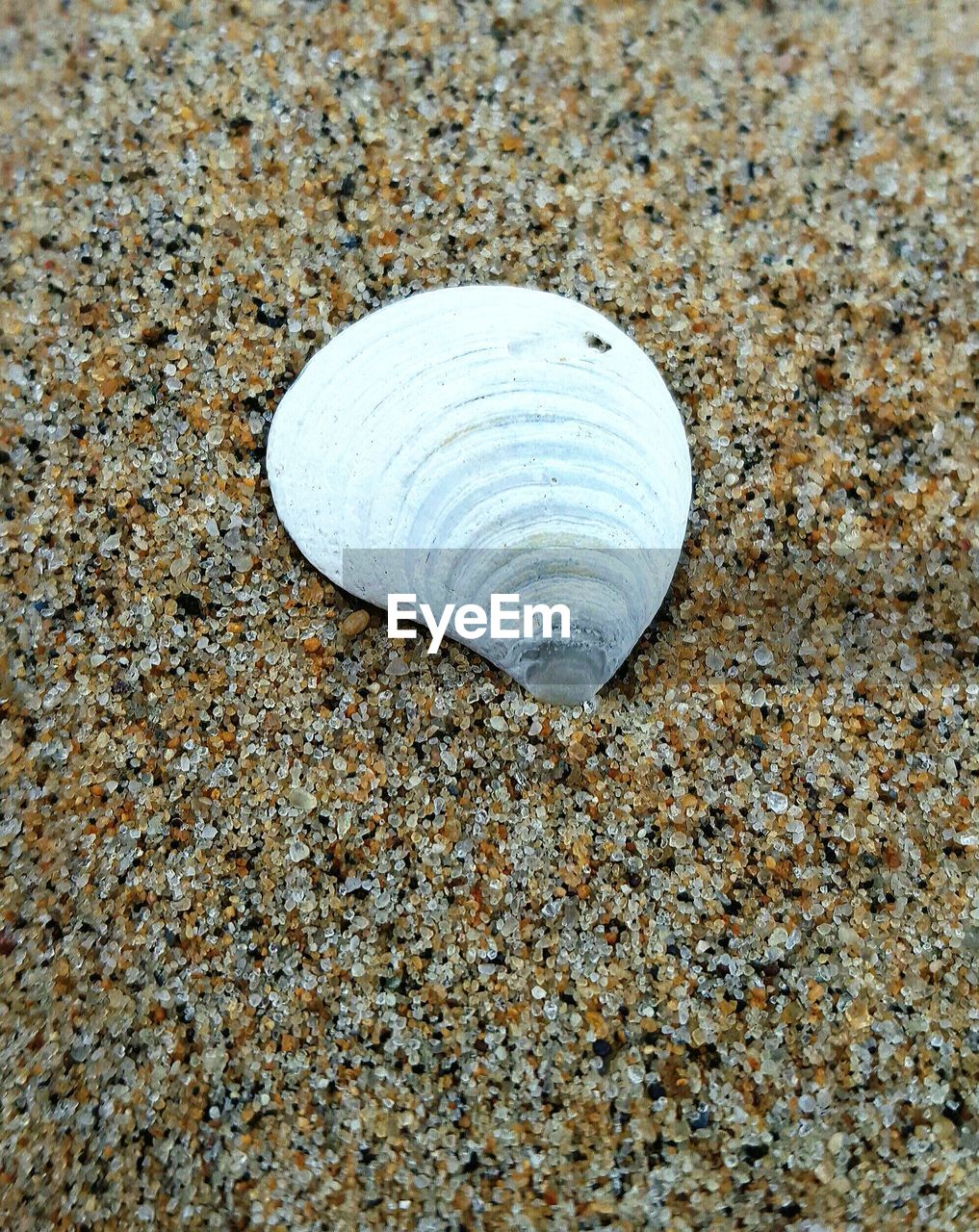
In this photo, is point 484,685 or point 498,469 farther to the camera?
point 484,685

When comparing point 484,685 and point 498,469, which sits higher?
point 498,469

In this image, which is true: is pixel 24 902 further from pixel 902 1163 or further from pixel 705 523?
pixel 902 1163

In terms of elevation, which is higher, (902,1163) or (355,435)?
(355,435)

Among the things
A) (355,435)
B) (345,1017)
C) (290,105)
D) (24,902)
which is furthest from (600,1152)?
(290,105)

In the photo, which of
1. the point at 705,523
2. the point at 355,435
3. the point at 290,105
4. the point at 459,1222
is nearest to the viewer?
the point at 459,1222
